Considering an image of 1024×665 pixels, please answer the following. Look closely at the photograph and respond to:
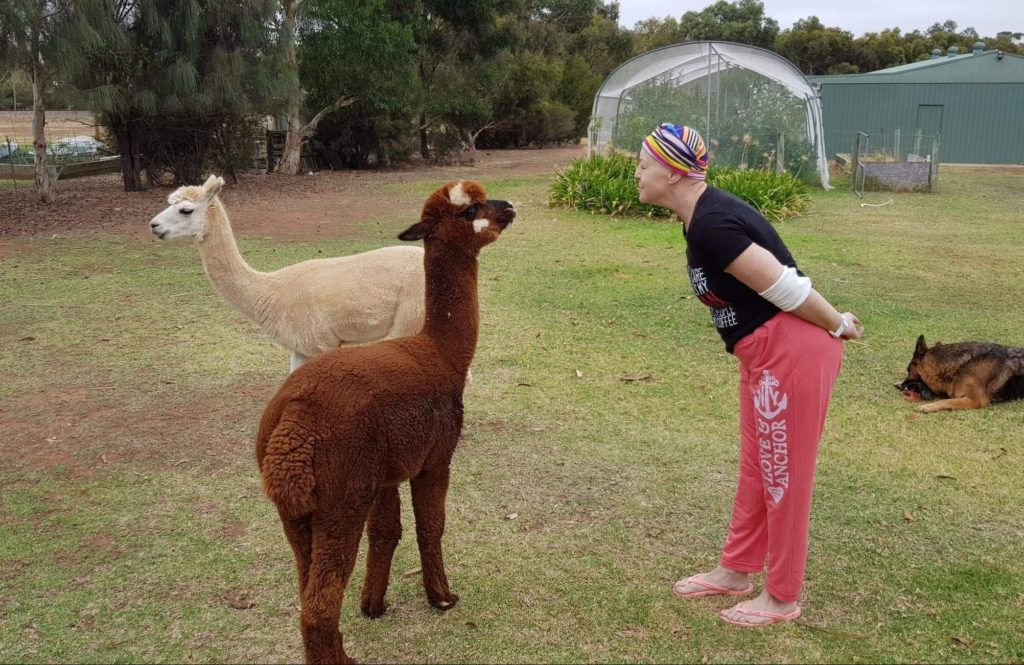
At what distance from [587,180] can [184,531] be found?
13.7 m

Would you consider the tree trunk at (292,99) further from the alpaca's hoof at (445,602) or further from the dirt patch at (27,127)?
the alpaca's hoof at (445,602)

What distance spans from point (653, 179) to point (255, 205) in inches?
666

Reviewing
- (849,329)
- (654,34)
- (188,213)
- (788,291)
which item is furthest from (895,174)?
(654,34)

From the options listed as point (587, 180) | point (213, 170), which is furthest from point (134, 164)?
point (587, 180)

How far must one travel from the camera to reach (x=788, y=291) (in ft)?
10.4

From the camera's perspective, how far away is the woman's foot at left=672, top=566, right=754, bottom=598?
3.99 meters

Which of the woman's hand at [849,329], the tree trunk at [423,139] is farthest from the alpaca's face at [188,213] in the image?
the tree trunk at [423,139]

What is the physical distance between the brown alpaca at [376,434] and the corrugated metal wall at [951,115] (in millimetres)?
28641

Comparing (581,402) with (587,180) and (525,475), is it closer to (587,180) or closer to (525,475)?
(525,475)

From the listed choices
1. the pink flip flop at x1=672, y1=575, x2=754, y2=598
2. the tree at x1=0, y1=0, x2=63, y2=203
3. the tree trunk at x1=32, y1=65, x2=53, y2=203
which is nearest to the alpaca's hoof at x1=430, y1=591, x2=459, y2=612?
the pink flip flop at x1=672, y1=575, x2=754, y2=598

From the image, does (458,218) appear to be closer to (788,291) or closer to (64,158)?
(788,291)

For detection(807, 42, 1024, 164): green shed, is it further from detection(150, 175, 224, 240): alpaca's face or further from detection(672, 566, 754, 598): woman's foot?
detection(672, 566, 754, 598): woman's foot

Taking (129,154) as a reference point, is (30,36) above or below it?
above

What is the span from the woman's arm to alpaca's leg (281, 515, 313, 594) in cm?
184
